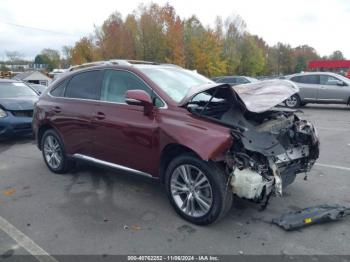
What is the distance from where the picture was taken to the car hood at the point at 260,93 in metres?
3.56

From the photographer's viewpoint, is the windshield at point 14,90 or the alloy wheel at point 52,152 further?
the windshield at point 14,90

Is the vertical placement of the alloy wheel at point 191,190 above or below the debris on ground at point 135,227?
above

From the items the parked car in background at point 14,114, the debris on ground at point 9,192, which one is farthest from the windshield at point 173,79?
the parked car in background at point 14,114

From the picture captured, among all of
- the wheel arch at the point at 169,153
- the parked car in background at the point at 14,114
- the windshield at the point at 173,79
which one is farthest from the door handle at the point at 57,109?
the parked car in background at the point at 14,114

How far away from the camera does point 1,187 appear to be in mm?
4980

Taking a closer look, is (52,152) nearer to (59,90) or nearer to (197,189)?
(59,90)

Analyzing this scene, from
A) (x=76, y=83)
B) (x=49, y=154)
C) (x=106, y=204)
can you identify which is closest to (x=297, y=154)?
(x=106, y=204)

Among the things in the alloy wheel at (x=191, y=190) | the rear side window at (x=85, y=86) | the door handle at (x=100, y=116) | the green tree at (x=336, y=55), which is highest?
the green tree at (x=336, y=55)

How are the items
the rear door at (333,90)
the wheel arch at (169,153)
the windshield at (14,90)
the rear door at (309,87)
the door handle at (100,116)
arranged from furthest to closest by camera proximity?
the rear door at (309,87)
the rear door at (333,90)
the windshield at (14,90)
the door handle at (100,116)
the wheel arch at (169,153)

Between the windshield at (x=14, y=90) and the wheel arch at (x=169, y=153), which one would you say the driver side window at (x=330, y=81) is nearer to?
the windshield at (x=14, y=90)

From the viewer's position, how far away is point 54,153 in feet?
18.3

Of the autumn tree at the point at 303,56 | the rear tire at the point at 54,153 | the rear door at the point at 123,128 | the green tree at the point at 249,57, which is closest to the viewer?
the rear door at the point at 123,128

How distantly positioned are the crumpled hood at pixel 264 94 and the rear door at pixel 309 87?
11.3 metres

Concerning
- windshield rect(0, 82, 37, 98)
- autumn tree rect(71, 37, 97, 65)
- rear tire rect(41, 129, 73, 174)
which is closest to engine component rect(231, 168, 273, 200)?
rear tire rect(41, 129, 73, 174)
